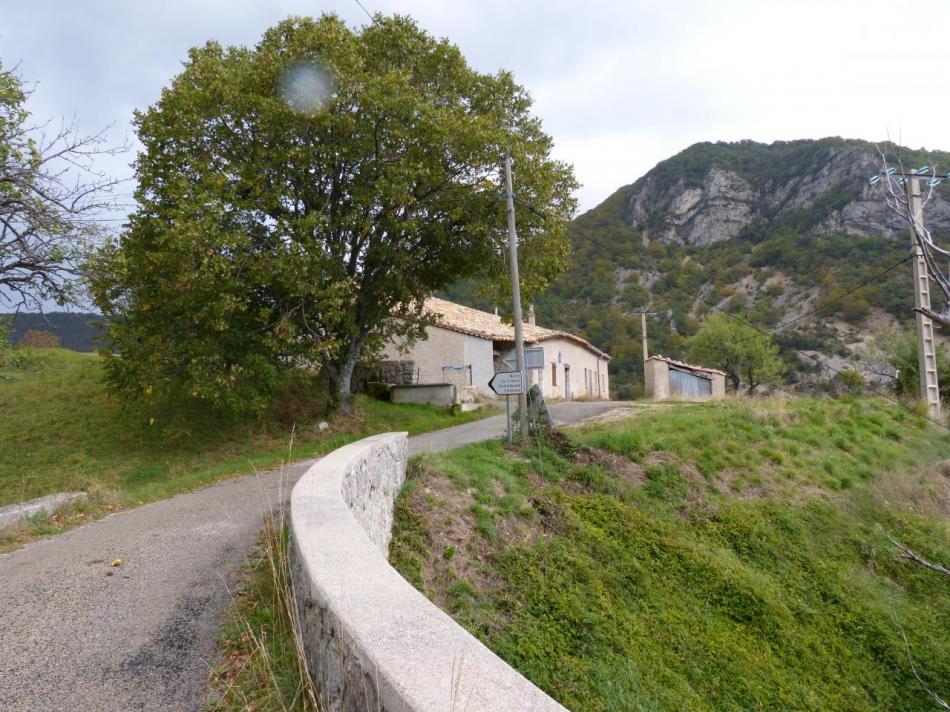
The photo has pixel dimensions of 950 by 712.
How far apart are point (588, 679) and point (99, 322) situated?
12039 millimetres

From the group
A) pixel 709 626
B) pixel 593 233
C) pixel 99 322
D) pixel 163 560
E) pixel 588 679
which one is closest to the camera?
pixel 163 560

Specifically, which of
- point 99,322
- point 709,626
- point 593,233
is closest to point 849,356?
point 593,233

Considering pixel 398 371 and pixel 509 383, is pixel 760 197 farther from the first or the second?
pixel 509 383

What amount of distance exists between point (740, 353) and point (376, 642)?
44.4 m

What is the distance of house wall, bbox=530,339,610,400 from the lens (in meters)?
29.2

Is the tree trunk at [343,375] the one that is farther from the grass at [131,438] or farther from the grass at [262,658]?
the grass at [262,658]

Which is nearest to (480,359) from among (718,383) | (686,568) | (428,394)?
(428,394)

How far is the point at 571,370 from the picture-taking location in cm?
3259

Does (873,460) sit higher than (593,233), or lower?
lower

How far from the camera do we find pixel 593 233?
183ft

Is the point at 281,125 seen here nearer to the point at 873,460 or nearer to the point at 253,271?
the point at 253,271

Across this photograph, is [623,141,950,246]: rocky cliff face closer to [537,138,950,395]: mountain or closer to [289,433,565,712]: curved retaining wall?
[537,138,950,395]: mountain

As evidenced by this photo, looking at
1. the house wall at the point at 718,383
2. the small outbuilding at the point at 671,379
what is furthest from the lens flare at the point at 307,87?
the house wall at the point at 718,383

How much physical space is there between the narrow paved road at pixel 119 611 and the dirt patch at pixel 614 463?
5.92 metres
